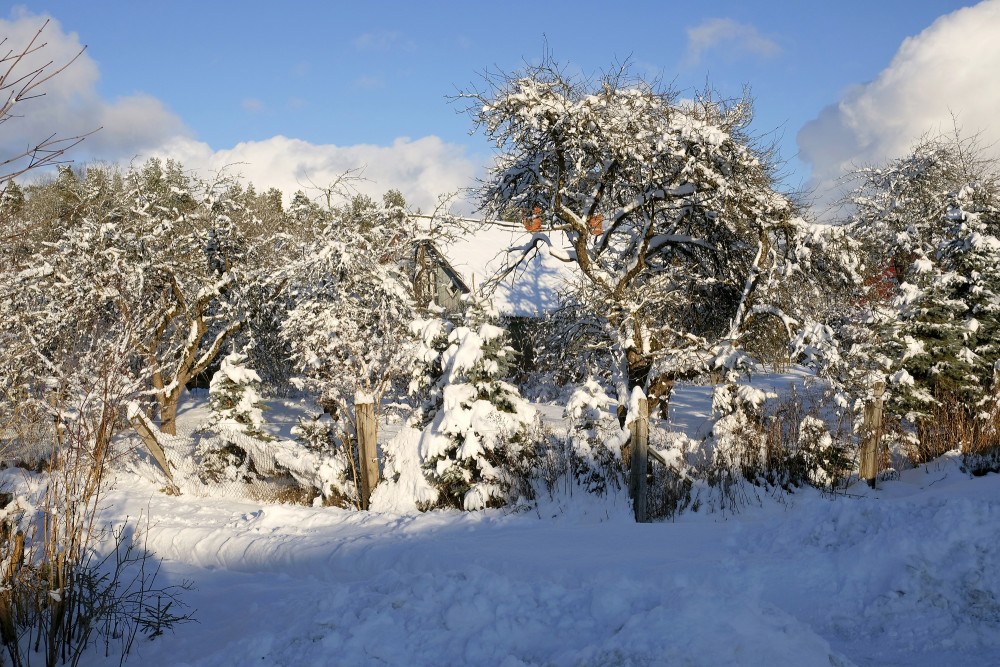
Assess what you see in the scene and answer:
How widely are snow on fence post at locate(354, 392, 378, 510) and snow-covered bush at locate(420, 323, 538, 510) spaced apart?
1.08m

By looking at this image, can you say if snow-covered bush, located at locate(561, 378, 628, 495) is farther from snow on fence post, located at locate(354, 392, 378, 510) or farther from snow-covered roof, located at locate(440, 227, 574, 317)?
snow-covered roof, located at locate(440, 227, 574, 317)

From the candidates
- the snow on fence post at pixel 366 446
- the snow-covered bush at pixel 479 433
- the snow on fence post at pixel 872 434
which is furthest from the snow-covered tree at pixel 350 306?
the snow on fence post at pixel 872 434

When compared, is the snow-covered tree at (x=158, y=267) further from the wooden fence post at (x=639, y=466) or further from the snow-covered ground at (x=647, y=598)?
the wooden fence post at (x=639, y=466)

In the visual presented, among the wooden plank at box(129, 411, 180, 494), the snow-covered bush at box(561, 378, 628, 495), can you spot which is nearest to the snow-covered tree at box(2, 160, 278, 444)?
the wooden plank at box(129, 411, 180, 494)

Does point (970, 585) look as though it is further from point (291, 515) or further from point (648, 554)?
point (291, 515)

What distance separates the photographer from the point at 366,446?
12156 millimetres

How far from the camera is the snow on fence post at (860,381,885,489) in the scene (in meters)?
9.83

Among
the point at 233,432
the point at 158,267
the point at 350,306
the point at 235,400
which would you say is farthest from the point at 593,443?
the point at 158,267

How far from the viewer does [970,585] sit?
16.4ft

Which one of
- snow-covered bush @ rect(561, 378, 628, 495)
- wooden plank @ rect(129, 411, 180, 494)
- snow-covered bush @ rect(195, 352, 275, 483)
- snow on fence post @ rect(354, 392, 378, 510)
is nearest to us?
snow-covered bush @ rect(561, 378, 628, 495)

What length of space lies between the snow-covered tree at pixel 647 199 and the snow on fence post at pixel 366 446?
4.46m

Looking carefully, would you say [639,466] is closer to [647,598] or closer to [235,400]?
[647,598]

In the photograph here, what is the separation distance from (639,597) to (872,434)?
6.59m

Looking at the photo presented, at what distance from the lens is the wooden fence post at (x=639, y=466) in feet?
30.1
